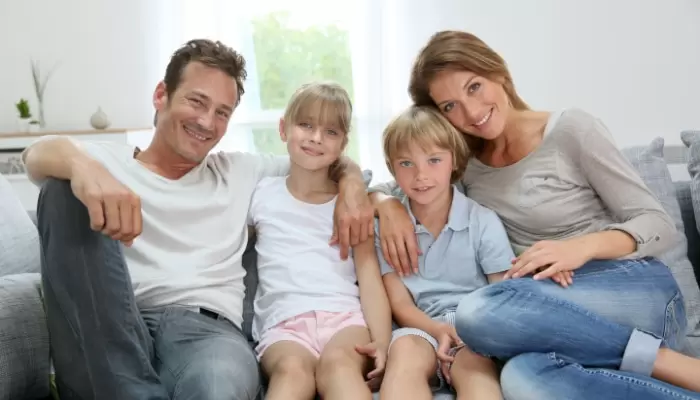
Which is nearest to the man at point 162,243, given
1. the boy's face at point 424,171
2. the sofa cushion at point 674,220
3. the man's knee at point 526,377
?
the boy's face at point 424,171

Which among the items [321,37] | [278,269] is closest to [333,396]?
[278,269]

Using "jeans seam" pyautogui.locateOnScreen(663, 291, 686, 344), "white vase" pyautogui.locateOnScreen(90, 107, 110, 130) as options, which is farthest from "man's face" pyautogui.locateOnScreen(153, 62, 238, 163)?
"white vase" pyautogui.locateOnScreen(90, 107, 110, 130)

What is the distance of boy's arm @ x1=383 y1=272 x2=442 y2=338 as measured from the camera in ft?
4.39

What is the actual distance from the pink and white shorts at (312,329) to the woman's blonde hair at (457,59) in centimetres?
59

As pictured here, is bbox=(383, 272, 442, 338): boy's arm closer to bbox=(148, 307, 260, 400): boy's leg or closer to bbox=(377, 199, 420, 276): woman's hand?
bbox=(377, 199, 420, 276): woman's hand

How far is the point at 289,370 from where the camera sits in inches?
47.9

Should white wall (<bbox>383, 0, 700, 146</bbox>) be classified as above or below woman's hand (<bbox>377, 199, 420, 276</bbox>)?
above

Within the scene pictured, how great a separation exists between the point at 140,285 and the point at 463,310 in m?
0.69

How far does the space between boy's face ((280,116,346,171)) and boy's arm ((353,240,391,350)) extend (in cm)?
23

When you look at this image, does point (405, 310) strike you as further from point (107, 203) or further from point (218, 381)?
point (107, 203)

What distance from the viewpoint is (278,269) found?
1.48 meters

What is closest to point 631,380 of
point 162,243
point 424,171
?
point 424,171

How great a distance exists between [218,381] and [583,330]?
66 cm

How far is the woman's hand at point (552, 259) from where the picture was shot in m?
1.24
